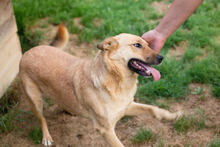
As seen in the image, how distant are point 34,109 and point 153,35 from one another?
6.03 feet

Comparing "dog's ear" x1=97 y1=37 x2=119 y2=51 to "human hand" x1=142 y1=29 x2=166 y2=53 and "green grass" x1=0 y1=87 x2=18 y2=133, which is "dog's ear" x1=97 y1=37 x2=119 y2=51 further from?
"green grass" x1=0 y1=87 x2=18 y2=133

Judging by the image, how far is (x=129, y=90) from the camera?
3.07m

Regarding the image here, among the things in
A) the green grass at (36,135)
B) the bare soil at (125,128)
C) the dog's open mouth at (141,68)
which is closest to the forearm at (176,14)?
the dog's open mouth at (141,68)

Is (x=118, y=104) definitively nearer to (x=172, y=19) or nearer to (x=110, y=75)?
(x=110, y=75)

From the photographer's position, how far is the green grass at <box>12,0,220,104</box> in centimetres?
409

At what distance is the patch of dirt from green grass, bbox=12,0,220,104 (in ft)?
0.21

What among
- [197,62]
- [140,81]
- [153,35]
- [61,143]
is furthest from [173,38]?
[61,143]

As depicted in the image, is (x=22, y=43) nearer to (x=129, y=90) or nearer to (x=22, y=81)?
(x=22, y=81)

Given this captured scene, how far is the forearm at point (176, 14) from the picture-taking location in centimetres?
309

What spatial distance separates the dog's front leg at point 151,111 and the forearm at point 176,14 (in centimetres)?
89

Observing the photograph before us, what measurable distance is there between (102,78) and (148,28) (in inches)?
104

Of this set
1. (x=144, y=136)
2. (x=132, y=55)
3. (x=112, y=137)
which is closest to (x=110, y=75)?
(x=132, y=55)

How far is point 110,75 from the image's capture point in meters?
2.93

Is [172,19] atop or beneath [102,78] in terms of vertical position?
atop
